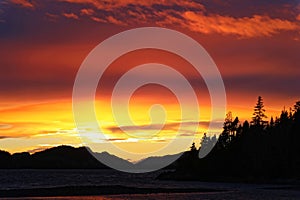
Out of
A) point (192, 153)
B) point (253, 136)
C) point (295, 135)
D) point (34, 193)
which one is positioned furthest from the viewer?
point (192, 153)

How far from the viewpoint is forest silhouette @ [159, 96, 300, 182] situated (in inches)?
5797

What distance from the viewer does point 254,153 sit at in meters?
153

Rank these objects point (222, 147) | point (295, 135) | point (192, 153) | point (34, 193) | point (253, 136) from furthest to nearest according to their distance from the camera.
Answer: point (192, 153) < point (222, 147) < point (253, 136) < point (295, 135) < point (34, 193)

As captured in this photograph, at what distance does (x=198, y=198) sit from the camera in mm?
89188

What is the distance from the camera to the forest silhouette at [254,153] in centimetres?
14725

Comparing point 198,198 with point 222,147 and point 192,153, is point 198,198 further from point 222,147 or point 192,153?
point 192,153

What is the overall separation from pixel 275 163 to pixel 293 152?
6.38 m

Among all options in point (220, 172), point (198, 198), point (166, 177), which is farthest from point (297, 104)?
point (198, 198)

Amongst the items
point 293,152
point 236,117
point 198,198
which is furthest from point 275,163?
point 198,198

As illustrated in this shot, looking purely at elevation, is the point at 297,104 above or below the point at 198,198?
above

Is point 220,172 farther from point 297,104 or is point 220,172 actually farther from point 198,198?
point 198,198

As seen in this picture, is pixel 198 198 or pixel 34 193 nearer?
pixel 198 198

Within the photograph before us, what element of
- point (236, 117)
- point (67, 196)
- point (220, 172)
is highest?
point (236, 117)

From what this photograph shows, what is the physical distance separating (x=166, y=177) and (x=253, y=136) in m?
45.7
